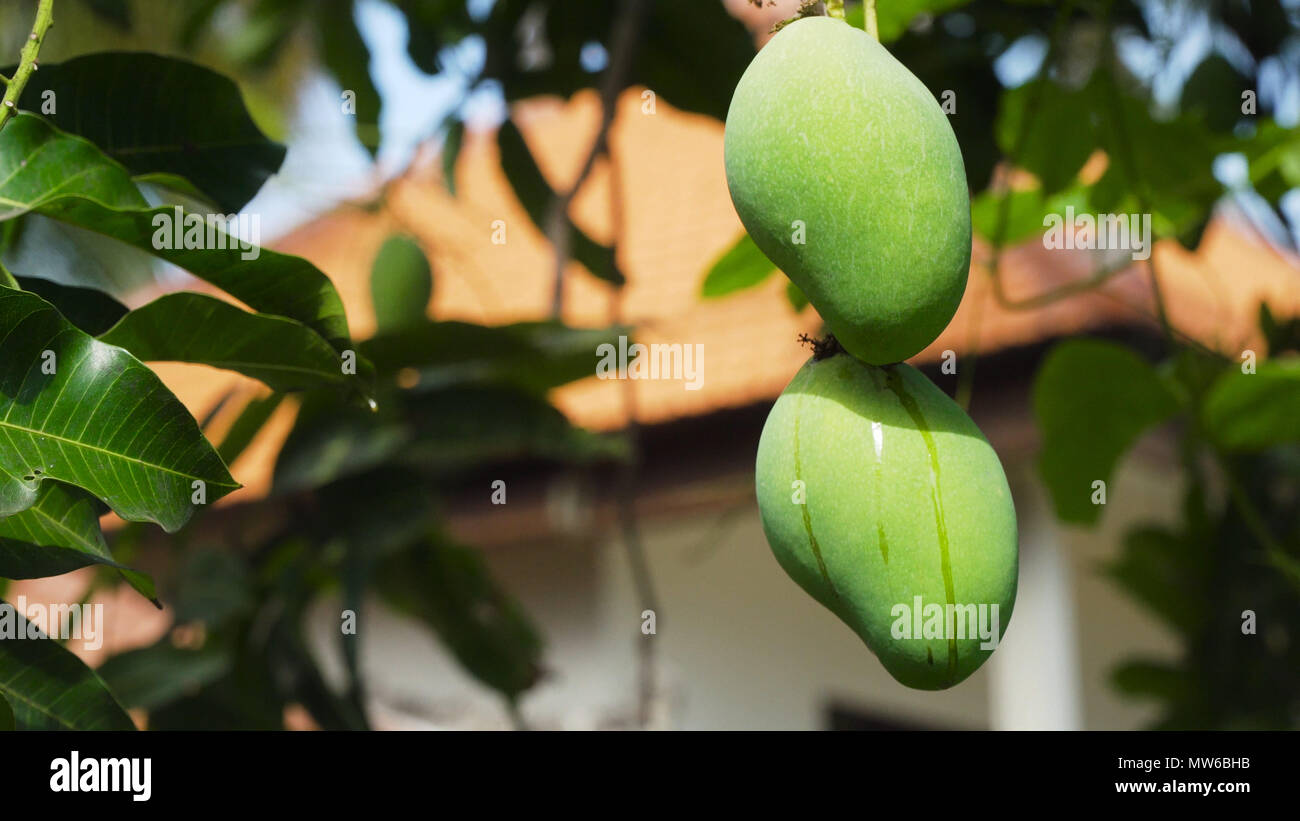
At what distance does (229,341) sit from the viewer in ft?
2.35

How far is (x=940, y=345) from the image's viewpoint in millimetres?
2818

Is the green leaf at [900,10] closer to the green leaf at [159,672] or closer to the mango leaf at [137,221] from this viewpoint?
the mango leaf at [137,221]

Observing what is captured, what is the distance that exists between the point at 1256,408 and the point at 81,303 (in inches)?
47.1

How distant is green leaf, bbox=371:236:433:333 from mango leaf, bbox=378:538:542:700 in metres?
0.41

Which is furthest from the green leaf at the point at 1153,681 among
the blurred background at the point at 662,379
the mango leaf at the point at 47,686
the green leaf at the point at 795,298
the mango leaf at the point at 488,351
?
the mango leaf at the point at 47,686

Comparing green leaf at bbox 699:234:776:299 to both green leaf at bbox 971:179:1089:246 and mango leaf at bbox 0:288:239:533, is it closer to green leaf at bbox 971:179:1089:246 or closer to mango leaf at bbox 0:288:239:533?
green leaf at bbox 971:179:1089:246

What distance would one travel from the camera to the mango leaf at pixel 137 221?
2.31ft

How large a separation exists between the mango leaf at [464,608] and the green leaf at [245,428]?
300 mm

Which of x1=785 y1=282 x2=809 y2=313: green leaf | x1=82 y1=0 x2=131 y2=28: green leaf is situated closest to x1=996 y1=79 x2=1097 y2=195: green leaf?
x1=785 y1=282 x2=809 y2=313: green leaf

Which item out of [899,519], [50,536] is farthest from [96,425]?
[899,519]
